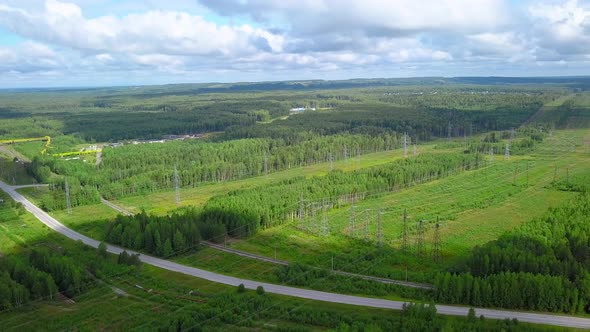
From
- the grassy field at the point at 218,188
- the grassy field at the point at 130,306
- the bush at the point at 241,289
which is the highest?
the bush at the point at 241,289

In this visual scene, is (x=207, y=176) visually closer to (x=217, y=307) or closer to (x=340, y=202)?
(x=340, y=202)

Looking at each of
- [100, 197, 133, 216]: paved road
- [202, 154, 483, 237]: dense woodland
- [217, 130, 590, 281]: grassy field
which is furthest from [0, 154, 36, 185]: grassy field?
[217, 130, 590, 281]: grassy field

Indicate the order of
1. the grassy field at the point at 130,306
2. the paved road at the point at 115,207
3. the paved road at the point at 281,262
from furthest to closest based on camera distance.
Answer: the paved road at the point at 115,207 → the paved road at the point at 281,262 → the grassy field at the point at 130,306

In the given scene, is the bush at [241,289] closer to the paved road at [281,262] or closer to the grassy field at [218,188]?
the paved road at [281,262]

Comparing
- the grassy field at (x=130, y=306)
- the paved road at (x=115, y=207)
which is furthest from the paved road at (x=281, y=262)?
the paved road at (x=115, y=207)

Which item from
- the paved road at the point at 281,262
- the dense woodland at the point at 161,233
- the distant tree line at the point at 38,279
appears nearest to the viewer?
the distant tree line at the point at 38,279

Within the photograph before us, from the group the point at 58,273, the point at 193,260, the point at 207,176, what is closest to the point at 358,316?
the point at 193,260

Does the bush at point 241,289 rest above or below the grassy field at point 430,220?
above

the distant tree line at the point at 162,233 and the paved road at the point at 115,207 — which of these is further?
the paved road at the point at 115,207

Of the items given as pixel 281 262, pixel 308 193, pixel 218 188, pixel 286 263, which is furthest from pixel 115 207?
pixel 286 263
